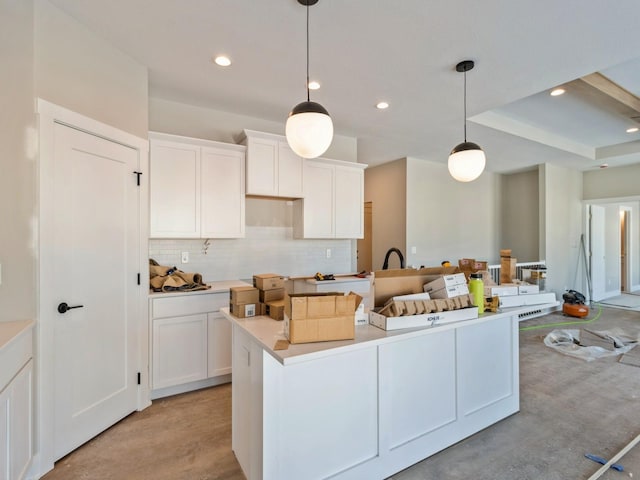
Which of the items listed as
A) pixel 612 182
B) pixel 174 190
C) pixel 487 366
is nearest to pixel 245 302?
pixel 174 190

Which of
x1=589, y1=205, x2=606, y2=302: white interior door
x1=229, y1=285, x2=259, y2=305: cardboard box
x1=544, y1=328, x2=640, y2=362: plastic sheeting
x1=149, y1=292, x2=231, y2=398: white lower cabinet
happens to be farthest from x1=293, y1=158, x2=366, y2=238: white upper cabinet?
x1=589, y1=205, x2=606, y2=302: white interior door

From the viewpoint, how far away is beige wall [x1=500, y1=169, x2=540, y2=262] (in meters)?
6.79

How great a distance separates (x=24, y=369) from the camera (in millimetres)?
1795

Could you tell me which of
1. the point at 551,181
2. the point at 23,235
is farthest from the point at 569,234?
the point at 23,235

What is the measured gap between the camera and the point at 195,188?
328 cm

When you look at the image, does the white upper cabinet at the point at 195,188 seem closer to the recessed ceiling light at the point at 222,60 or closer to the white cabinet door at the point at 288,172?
the white cabinet door at the point at 288,172

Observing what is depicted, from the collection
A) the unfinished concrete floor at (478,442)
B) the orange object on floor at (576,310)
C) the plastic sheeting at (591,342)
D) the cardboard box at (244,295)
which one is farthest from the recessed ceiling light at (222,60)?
the orange object on floor at (576,310)

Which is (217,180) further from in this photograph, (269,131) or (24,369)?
(24,369)

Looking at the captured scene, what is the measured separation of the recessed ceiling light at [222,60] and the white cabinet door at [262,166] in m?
0.88

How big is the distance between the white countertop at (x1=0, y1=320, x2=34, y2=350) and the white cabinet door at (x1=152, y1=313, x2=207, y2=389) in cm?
103

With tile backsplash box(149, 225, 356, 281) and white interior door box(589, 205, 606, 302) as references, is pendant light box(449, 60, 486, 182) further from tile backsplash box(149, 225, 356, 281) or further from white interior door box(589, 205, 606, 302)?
white interior door box(589, 205, 606, 302)

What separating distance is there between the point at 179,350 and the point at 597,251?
343 inches

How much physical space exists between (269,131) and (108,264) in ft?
7.87

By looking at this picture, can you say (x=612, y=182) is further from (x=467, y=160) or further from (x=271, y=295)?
(x=271, y=295)
